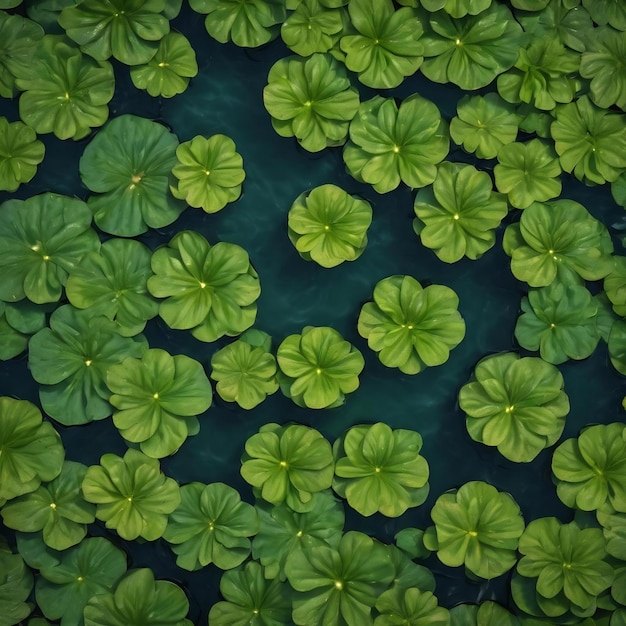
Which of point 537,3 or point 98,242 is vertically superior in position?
point 537,3

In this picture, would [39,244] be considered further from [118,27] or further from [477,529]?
[477,529]

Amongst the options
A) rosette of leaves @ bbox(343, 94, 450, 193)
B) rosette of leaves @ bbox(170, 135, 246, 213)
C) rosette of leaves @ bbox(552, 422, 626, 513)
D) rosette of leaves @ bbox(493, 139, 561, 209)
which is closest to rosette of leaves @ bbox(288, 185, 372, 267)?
rosette of leaves @ bbox(343, 94, 450, 193)

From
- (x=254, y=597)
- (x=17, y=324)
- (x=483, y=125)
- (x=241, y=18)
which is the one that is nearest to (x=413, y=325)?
(x=483, y=125)

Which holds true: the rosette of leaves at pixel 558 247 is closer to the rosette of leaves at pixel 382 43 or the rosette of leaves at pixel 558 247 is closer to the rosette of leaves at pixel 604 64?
the rosette of leaves at pixel 604 64

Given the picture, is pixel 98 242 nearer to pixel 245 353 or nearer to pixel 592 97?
pixel 245 353

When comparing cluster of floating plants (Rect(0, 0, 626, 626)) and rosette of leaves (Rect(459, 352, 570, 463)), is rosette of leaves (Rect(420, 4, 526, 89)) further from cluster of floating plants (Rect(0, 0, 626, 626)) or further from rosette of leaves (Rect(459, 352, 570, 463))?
rosette of leaves (Rect(459, 352, 570, 463))

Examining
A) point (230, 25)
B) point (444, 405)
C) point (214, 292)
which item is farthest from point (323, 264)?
point (230, 25)
